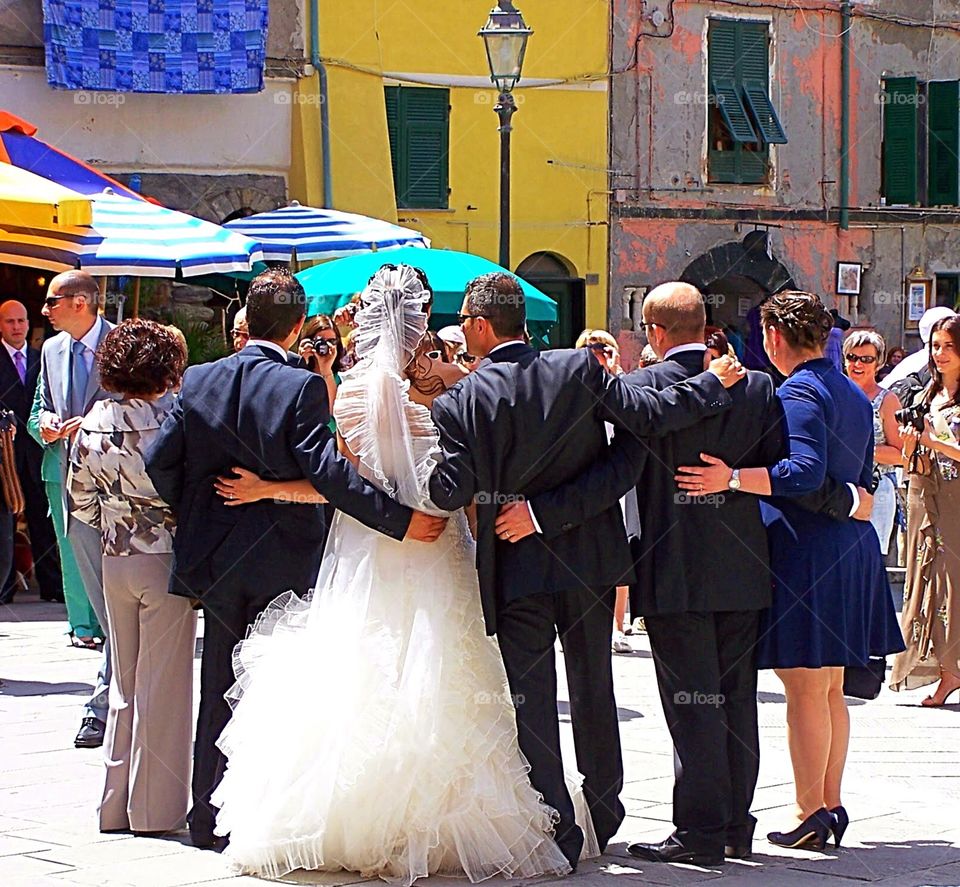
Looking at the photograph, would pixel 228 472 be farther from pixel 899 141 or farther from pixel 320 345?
pixel 899 141

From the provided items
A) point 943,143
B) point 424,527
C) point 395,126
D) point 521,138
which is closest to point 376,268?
point 424,527

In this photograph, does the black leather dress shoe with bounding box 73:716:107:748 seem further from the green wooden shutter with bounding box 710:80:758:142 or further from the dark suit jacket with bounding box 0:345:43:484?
the green wooden shutter with bounding box 710:80:758:142

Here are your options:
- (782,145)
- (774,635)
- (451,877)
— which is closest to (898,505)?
(774,635)

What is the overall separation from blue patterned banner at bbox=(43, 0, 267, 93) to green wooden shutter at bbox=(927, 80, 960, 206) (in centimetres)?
1245

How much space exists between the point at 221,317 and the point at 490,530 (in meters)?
11.8

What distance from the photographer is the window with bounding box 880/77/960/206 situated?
1078 inches

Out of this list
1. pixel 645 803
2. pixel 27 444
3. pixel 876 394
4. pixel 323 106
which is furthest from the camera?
pixel 323 106

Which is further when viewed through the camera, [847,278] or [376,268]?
[847,278]

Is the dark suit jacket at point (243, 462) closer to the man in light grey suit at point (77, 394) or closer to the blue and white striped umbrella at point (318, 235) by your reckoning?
the man in light grey suit at point (77, 394)

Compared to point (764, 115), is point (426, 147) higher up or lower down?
lower down

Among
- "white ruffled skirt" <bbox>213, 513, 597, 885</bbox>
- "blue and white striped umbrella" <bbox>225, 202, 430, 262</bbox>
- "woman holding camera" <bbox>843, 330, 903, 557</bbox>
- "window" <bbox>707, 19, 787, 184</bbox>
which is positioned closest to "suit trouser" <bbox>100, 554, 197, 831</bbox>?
"white ruffled skirt" <bbox>213, 513, 597, 885</bbox>

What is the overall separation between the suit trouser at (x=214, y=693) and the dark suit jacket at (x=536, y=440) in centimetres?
82

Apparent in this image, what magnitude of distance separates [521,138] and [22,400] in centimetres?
1294

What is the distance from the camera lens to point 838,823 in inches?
244
